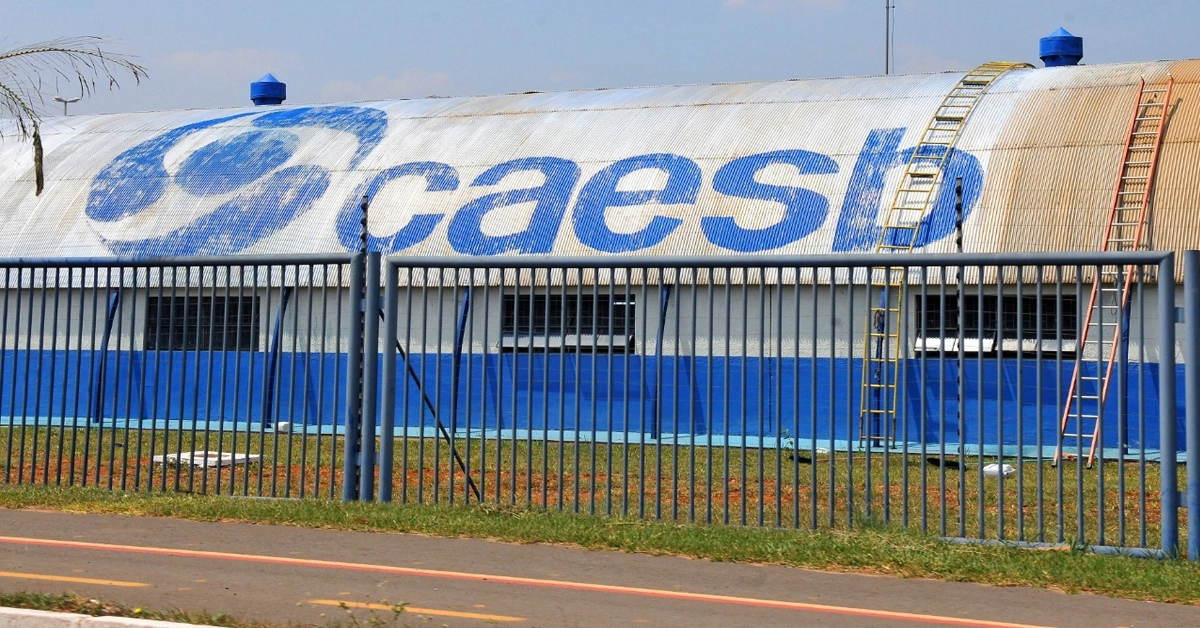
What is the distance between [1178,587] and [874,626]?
2.11 m

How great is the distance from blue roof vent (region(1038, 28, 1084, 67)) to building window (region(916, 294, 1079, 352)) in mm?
10879

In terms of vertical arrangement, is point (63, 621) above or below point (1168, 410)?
below

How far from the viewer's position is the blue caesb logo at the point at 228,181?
25.4 m

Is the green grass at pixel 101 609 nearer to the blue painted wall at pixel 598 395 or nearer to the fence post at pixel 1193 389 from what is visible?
the blue painted wall at pixel 598 395

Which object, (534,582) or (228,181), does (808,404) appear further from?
(228,181)

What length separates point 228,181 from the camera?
1056 inches

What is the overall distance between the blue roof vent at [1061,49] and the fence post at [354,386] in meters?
21.0

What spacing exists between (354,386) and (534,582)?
11.3 ft

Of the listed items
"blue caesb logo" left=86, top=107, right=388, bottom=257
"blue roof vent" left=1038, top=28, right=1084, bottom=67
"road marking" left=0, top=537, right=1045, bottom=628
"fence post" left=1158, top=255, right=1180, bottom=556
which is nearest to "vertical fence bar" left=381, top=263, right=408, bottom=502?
"road marking" left=0, top=537, right=1045, bottom=628

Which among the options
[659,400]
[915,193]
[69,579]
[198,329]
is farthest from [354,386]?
[915,193]

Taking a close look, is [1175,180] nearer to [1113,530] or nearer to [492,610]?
[1113,530]

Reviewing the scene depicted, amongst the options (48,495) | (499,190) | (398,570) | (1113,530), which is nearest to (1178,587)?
(1113,530)

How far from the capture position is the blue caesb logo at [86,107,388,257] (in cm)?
2544

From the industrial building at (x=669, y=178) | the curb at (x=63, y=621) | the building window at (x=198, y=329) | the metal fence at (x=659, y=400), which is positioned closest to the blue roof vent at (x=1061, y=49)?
the industrial building at (x=669, y=178)
